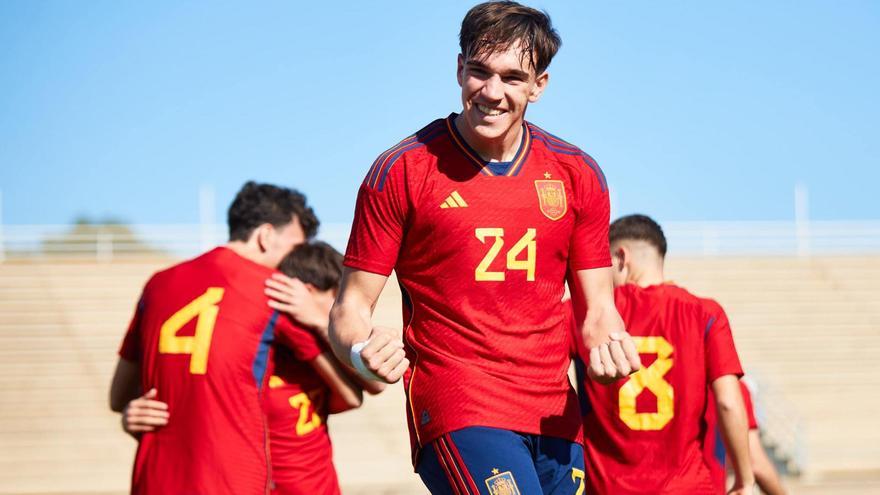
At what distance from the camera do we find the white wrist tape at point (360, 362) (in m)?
3.49

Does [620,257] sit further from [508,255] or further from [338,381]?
[508,255]

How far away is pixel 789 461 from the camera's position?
1869 centimetres

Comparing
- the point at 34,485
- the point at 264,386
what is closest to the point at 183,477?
the point at 264,386

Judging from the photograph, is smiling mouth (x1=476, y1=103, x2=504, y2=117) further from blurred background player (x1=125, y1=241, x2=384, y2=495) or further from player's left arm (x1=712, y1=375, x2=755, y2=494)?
player's left arm (x1=712, y1=375, x2=755, y2=494)

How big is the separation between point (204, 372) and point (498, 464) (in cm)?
185

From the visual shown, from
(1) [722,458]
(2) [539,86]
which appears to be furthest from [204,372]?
(1) [722,458]

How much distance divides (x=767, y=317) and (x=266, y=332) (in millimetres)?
20480

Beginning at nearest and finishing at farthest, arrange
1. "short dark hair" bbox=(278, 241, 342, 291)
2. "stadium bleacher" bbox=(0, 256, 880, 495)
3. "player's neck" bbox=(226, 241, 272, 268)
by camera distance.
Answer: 1. "player's neck" bbox=(226, 241, 272, 268)
2. "short dark hair" bbox=(278, 241, 342, 291)
3. "stadium bleacher" bbox=(0, 256, 880, 495)

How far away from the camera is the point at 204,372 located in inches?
199

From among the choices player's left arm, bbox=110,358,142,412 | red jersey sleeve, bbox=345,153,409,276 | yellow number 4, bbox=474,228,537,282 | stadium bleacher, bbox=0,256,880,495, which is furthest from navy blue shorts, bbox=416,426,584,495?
stadium bleacher, bbox=0,256,880,495

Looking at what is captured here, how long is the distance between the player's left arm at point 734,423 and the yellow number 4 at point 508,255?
2060mm

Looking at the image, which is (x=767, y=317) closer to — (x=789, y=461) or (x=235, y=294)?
(x=789, y=461)

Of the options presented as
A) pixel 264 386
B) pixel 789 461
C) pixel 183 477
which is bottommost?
pixel 789 461

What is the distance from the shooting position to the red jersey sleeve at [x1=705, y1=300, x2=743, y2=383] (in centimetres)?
559
